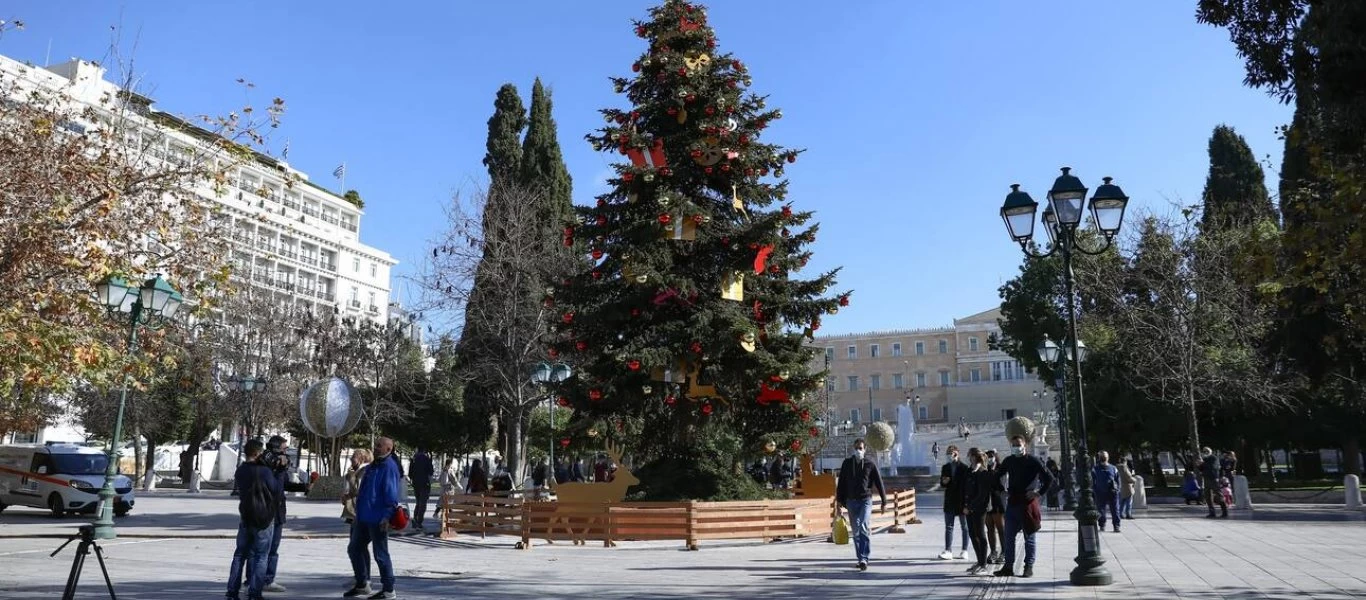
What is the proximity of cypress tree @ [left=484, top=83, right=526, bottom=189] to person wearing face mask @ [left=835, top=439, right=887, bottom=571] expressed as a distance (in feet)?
90.9

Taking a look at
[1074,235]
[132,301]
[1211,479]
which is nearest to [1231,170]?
[1211,479]

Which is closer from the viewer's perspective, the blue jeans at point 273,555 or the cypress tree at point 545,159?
the blue jeans at point 273,555

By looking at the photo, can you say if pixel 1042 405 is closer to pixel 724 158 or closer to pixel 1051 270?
pixel 1051 270

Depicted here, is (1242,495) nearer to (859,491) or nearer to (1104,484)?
(1104,484)

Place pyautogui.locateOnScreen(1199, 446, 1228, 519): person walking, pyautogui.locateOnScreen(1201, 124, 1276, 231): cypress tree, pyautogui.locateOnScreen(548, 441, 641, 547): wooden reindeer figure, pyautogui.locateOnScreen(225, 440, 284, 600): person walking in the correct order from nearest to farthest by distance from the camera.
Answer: pyautogui.locateOnScreen(225, 440, 284, 600): person walking
pyautogui.locateOnScreen(548, 441, 641, 547): wooden reindeer figure
pyautogui.locateOnScreen(1199, 446, 1228, 519): person walking
pyautogui.locateOnScreen(1201, 124, 1276, 231): cypress tree

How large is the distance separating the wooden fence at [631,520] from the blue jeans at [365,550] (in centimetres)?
659

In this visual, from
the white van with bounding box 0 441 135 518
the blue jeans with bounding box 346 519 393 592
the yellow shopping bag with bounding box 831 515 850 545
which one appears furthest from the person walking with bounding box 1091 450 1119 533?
the white van with bounding box 0 441 135 518

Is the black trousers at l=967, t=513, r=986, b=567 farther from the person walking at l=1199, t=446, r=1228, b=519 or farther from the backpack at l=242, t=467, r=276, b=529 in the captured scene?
the person walking at l=1199, t=446, r=1228, b=519

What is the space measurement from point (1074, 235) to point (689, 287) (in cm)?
795

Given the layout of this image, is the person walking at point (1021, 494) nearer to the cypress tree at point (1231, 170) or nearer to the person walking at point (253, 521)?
the person walking at point (253, 521)

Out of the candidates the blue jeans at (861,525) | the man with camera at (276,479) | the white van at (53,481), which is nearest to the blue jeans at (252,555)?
the man with camera at (276,479)

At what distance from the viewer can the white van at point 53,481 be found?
74.7ft

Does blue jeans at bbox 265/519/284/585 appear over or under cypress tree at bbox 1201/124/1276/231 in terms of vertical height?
under

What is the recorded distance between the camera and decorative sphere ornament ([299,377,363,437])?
68.6 ft
